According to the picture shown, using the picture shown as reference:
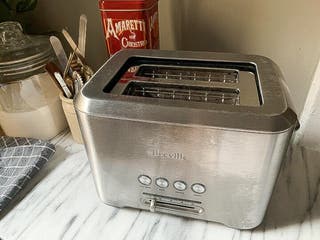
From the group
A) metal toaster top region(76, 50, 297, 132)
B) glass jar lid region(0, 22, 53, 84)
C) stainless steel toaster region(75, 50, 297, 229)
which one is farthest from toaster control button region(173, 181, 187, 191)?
glass jar lid region(0, 22, 53, 84)

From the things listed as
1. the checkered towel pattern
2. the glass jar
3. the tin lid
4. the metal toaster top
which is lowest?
the checkered towel pattern

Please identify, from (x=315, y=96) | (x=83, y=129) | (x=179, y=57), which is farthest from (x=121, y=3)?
(x=315, y=96)

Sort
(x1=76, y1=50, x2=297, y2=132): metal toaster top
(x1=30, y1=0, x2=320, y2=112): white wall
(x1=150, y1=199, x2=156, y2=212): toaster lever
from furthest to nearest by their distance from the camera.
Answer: (x1=30, y1=0, x2=320, y2=112): white wall
(x1=150, y1=199, x2=156, y2=212): toaster lever
(x1=76, y1=50, x2=297, y2=132): metal toaster top

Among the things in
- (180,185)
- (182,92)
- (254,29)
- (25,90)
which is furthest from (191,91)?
(25,90)

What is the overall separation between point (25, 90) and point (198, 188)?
0.43 meters

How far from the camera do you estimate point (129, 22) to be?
542 mm

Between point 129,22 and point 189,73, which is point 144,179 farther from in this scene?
point 129,22

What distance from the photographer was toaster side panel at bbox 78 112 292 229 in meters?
0.34

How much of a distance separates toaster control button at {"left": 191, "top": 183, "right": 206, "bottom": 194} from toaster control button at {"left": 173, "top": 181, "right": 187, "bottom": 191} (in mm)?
11

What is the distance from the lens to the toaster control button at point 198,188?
15.6 inches

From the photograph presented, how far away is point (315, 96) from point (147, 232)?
1.20 feet

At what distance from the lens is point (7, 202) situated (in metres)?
0.48

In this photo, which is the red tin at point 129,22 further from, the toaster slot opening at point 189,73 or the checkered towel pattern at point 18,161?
the checkered towel pattern at point 18,161

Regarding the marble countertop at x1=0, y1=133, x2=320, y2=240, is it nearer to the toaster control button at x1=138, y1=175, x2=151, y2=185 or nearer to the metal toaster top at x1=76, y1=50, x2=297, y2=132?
the toaster control button at x1=138, y1=175, x2=151, y2=185
